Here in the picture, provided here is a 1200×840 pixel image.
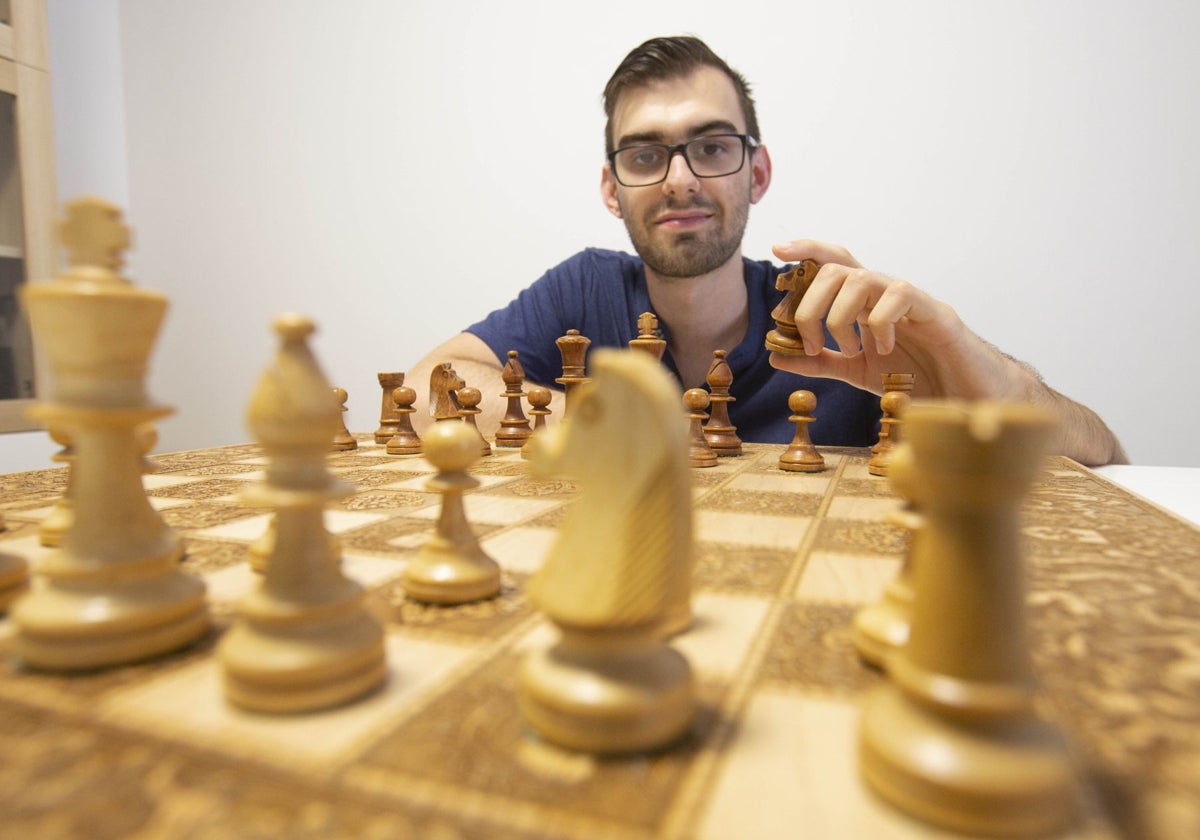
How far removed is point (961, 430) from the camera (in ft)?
1.39

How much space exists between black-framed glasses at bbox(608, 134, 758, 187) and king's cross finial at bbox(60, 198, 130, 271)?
2.21 m

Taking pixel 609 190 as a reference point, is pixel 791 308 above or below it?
below

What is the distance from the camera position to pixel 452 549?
0.81 metres

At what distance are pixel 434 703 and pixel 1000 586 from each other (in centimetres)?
41

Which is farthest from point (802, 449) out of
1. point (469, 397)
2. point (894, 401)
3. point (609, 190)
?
point (609, 190)

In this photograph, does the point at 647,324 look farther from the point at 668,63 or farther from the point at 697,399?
the point at 668,63

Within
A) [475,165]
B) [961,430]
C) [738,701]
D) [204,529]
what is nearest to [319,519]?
[738,701]

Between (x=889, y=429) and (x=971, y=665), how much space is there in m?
1.36

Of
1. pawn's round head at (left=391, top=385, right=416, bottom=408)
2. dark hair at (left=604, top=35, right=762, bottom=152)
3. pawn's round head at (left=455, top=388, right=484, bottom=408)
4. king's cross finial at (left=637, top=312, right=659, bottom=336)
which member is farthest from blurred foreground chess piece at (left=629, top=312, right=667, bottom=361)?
dark hair at (left=604, top=35, right=762, bottom=152)

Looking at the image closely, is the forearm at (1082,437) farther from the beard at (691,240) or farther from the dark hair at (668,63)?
the dark hair at (668,63)

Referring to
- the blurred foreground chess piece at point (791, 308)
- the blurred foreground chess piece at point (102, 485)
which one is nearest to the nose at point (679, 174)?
the blurred foreground chess piece at point (791, 308)

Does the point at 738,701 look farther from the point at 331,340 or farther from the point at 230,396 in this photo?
the point at 230,396

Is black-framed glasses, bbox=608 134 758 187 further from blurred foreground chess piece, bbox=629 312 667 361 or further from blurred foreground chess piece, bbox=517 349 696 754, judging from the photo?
blurred foreground chess piece, bbox=517 349 696 754

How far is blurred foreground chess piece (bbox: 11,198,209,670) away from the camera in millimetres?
602
